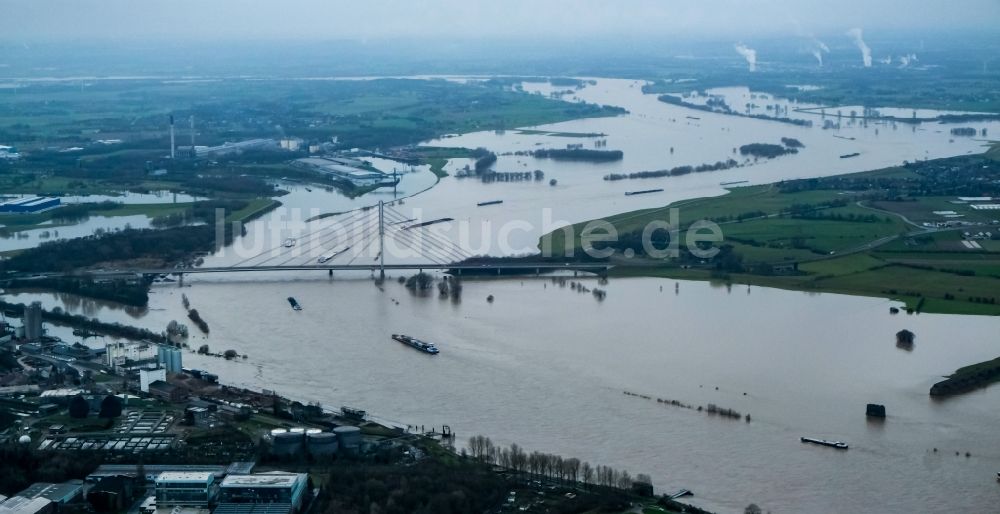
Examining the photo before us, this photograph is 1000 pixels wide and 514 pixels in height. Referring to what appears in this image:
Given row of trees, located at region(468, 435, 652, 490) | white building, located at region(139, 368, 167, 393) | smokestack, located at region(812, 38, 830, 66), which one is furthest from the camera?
smokestack, located at region(812, 38, 830, 66)

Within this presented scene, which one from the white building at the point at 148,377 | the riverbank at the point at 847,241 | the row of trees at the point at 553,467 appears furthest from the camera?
the riverbank at the point at 847,241

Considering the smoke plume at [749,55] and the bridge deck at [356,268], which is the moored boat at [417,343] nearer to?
the bridge deck at [356,268]

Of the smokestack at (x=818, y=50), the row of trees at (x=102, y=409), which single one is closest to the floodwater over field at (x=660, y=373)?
the row of trees at (x=102, y=409)

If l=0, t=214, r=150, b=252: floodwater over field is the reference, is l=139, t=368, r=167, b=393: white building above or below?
below

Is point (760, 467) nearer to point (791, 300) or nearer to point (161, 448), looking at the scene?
point (161, 448)

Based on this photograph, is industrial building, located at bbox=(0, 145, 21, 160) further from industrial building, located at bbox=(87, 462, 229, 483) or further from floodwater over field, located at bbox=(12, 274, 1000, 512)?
industrial building, located at bbox=(87, 462, 229, 483)

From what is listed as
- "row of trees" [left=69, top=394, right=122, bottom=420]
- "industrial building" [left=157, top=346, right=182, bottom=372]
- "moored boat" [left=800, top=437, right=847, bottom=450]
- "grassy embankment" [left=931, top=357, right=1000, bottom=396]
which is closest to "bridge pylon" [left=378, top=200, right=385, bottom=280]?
"industrial building" [left=157, top=346, right=182, bottom=372]
